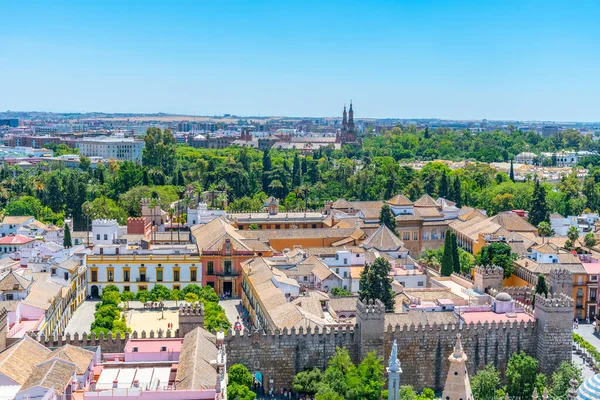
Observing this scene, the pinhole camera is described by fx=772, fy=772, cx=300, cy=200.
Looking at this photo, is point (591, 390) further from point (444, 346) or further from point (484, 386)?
point (444, 346)

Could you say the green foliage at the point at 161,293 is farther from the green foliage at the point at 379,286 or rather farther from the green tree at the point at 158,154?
the green tree at the point at 158,154

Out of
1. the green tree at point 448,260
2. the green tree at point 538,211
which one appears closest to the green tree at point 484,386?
the green tree at point 448,260

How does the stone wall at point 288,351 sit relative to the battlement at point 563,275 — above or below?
below

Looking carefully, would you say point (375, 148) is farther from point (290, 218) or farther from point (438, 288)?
point (438, 288)

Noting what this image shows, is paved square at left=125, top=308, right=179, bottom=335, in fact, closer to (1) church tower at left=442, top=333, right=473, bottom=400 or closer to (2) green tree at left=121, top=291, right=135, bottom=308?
(2) green tree at left=121, top=291, right=135, bottom=308

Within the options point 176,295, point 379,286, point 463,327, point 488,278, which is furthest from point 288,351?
point 176,295

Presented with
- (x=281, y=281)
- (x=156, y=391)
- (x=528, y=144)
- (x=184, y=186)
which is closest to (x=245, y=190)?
(x=184, y=186)
